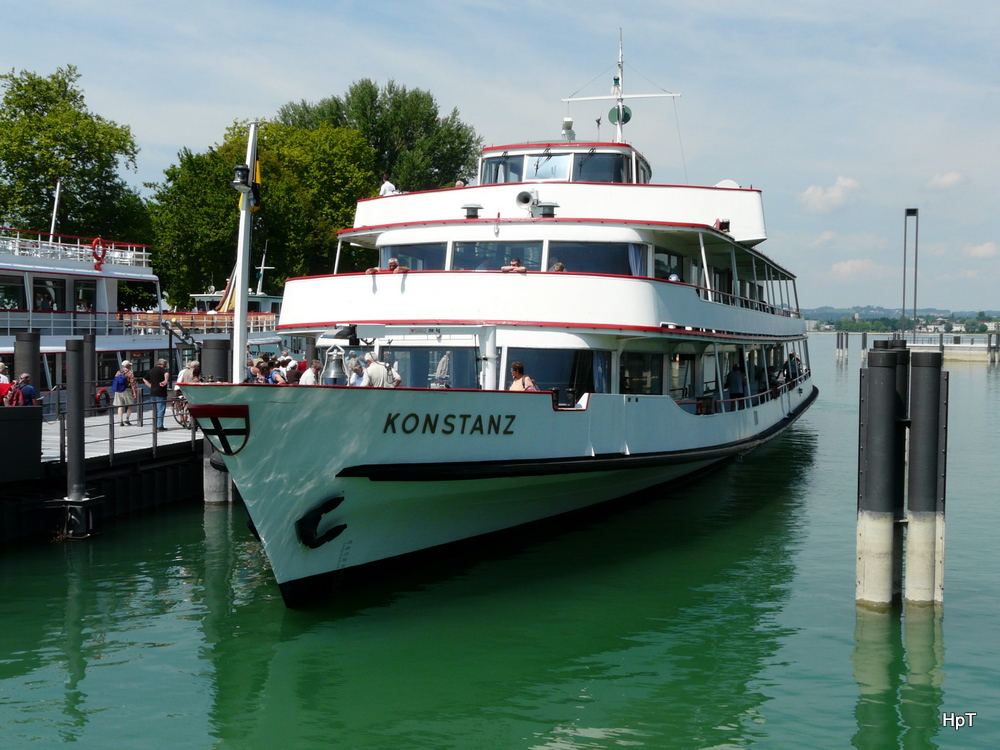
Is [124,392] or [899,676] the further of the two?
[124,392]

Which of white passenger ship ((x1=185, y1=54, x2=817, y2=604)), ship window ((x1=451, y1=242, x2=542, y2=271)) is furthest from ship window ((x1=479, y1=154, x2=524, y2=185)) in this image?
ship window ((x1=451, y1=242, x2=542, y2=271))

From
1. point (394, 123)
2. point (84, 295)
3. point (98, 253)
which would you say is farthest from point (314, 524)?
point (394, 123)

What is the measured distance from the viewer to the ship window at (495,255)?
1398 cm

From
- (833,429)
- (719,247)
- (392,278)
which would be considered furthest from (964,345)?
(392,278)

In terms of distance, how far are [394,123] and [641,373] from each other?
41884 mm

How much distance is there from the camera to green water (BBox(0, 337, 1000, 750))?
805 centimetres

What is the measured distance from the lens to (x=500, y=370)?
41.9ft

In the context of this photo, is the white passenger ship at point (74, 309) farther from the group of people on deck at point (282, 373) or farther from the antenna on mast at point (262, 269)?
the antenna on mast at point (262, 269)

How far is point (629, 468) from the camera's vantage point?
1336 cm

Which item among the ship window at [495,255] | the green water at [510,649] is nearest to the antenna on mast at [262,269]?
the green water at [510,649]

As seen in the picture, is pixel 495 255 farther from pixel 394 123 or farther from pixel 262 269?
pixel 394 123

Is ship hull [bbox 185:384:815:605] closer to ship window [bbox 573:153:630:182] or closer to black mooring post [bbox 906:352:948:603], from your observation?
→ black mooring post [bbox 906:352:948:603]

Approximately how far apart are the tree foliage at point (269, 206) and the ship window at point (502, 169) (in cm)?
2501

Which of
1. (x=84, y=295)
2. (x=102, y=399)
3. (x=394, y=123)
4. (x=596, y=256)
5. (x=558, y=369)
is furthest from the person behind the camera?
(x=394, y=123)
